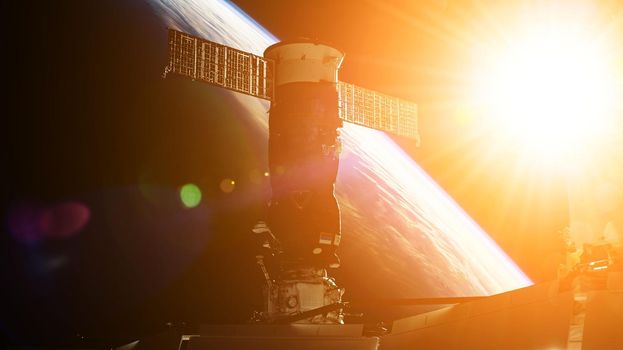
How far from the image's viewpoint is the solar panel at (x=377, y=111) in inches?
431

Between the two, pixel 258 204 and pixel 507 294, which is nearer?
pixel 507 294

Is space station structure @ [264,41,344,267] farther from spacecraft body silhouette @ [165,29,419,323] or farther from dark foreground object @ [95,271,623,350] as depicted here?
dark foreground object @ [95,271,623,350]

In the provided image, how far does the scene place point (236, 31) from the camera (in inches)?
1209

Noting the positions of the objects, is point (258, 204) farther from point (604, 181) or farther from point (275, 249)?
point (604, 181)

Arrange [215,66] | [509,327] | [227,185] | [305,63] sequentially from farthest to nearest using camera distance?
1. [227,185]
2. [215,66]
3. [305,63]
4. [509,327]

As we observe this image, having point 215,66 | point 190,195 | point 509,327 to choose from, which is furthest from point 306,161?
point 190,195

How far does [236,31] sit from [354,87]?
71.6 ft

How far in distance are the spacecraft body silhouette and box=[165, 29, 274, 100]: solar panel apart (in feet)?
0.07

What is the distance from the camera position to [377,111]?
11.4 m

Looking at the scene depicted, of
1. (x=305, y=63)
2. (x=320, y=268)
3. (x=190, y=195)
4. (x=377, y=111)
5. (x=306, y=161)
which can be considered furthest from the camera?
(x=190, y=195)

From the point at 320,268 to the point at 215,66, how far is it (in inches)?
181

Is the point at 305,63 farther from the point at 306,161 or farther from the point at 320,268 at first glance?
the point at 320,268

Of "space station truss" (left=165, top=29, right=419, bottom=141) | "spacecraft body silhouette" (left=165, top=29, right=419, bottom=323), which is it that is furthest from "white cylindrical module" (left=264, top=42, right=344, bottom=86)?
"space station truss" (left=165, top=29, right=419, bottom=141)

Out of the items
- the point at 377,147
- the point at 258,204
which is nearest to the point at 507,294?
the point at 258,204
